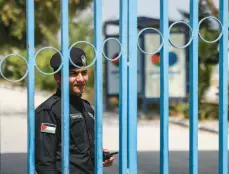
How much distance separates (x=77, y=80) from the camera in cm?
374

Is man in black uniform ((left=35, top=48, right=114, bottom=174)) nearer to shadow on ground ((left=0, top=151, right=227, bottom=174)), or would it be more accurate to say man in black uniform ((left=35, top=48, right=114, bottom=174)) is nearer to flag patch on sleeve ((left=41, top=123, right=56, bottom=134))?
flag patch on sleeve ((left=41, top=123, right=56, bottom=134))

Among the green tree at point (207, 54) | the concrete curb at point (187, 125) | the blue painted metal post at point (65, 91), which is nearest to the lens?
the blue painted metal post at point (65, 91)

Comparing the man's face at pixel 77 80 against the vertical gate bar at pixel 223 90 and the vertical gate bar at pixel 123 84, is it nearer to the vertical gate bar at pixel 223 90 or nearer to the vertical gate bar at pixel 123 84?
the vertical gate bar at pixel 123 84

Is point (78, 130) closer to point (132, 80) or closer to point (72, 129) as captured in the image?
point (72, 129)

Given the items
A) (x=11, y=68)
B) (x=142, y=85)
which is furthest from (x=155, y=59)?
(x=11, y=68)

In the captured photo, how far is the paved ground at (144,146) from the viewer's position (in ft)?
25.5

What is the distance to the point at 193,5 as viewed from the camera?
4.02m

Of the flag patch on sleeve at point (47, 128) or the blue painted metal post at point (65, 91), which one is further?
the blue painted metal post at point (65, 91)

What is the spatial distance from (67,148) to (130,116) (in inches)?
19.8

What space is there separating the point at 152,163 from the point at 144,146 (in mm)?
1829

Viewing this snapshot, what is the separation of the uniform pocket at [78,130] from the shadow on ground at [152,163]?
377cm

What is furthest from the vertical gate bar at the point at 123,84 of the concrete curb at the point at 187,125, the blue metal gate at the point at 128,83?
the concrete curb at the point at 187,125

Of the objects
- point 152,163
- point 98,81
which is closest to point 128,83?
point 98,81

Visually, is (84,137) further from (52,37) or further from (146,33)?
(52,37)
